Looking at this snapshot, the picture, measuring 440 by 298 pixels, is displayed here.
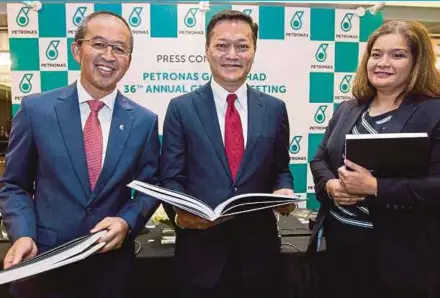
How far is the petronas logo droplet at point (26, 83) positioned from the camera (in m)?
2.99

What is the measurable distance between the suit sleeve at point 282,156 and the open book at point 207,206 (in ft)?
1.04

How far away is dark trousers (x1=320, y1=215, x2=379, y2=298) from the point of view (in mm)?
1498

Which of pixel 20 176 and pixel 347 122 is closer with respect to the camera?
pixel 20 176

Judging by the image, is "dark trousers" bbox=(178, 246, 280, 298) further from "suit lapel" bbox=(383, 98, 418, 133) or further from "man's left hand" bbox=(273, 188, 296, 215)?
"suit lapel" bbox=(383, 98, 418, 133)

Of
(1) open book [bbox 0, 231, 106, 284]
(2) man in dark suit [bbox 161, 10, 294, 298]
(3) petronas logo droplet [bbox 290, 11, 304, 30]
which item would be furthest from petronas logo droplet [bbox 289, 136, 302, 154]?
(1) open book [bbox 0, 231, 106, 284]

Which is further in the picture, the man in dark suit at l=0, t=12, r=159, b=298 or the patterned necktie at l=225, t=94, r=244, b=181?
the patterned necktie at l=225, t=94, r=244, b=181

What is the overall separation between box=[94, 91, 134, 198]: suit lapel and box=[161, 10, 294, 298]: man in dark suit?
18cm

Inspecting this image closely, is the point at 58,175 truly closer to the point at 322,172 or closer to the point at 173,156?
the point at 173,156

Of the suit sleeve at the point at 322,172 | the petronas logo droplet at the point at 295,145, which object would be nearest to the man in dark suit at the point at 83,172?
the suit sleeve at the point at 322,172

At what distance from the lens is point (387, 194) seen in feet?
4.64

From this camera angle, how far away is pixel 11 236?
1.32 m

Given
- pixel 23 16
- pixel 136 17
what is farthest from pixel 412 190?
pixel 23 16

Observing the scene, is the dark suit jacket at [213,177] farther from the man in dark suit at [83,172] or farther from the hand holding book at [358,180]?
the hand holding book at [358,180]

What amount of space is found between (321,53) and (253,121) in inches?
73.3
